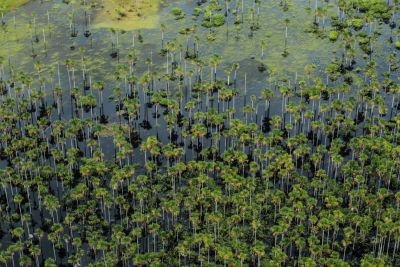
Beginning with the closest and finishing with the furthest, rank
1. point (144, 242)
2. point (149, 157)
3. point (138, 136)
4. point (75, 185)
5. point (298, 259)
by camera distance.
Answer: point (298, 259) < point (144, 242) < point (75, 185) < point (149, 157) < point (138, 136)

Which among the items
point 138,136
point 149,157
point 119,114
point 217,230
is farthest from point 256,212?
point 119,114

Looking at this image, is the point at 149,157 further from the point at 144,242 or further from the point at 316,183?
the point at 316,183

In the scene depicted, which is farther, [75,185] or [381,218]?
[75,185]

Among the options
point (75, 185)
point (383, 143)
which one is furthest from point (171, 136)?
point (383, 143)

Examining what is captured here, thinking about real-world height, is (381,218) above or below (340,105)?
below

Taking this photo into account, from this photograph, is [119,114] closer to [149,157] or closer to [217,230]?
[149,157]

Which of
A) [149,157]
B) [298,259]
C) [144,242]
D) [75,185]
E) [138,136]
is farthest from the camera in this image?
[138,136]
